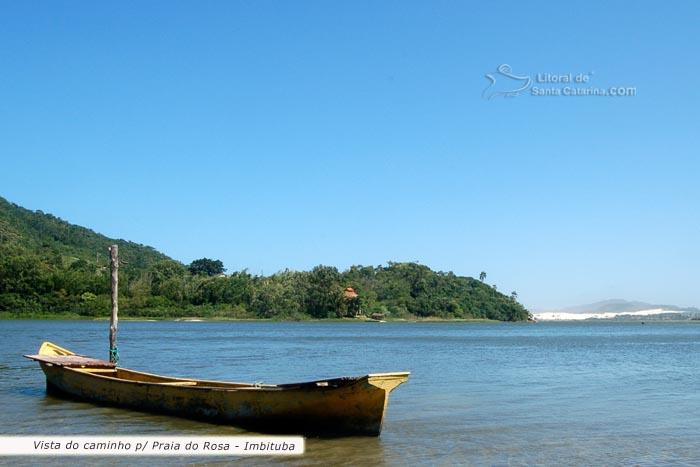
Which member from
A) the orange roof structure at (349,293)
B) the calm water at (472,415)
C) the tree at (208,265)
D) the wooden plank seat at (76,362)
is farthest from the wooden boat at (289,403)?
the tree at (208,265)

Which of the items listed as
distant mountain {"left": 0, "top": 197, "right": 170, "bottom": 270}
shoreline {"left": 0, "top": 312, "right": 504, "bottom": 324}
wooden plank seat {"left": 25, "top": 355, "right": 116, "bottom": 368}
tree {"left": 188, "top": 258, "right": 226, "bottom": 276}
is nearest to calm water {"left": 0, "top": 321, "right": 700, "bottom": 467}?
wooden plank seat {"left": 25, "top": 355, "right": 116, "bottom": 368}

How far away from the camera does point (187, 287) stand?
124750mm

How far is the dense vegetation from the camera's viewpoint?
107m

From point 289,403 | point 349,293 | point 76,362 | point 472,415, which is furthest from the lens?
point 349,293

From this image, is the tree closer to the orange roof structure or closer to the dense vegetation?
the dense vegetation

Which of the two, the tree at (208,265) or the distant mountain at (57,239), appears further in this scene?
the tree at (208,265)

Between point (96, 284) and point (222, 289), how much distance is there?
24.0 metres

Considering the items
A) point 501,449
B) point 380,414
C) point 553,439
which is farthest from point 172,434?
point 553,439

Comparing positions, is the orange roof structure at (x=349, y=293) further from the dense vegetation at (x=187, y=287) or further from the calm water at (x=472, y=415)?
the calm water at (x=472, y=415)

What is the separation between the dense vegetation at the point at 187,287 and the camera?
107 meters

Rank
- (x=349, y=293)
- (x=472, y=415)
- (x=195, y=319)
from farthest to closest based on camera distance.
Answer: (x=349, y=293) < (x=195, y=319) < (x=472, y=415)

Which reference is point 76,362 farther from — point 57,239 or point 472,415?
point 57,239

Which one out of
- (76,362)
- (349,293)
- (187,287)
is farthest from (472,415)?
(349,293)

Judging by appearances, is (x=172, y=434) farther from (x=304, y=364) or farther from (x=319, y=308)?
(x=319, y=308)
